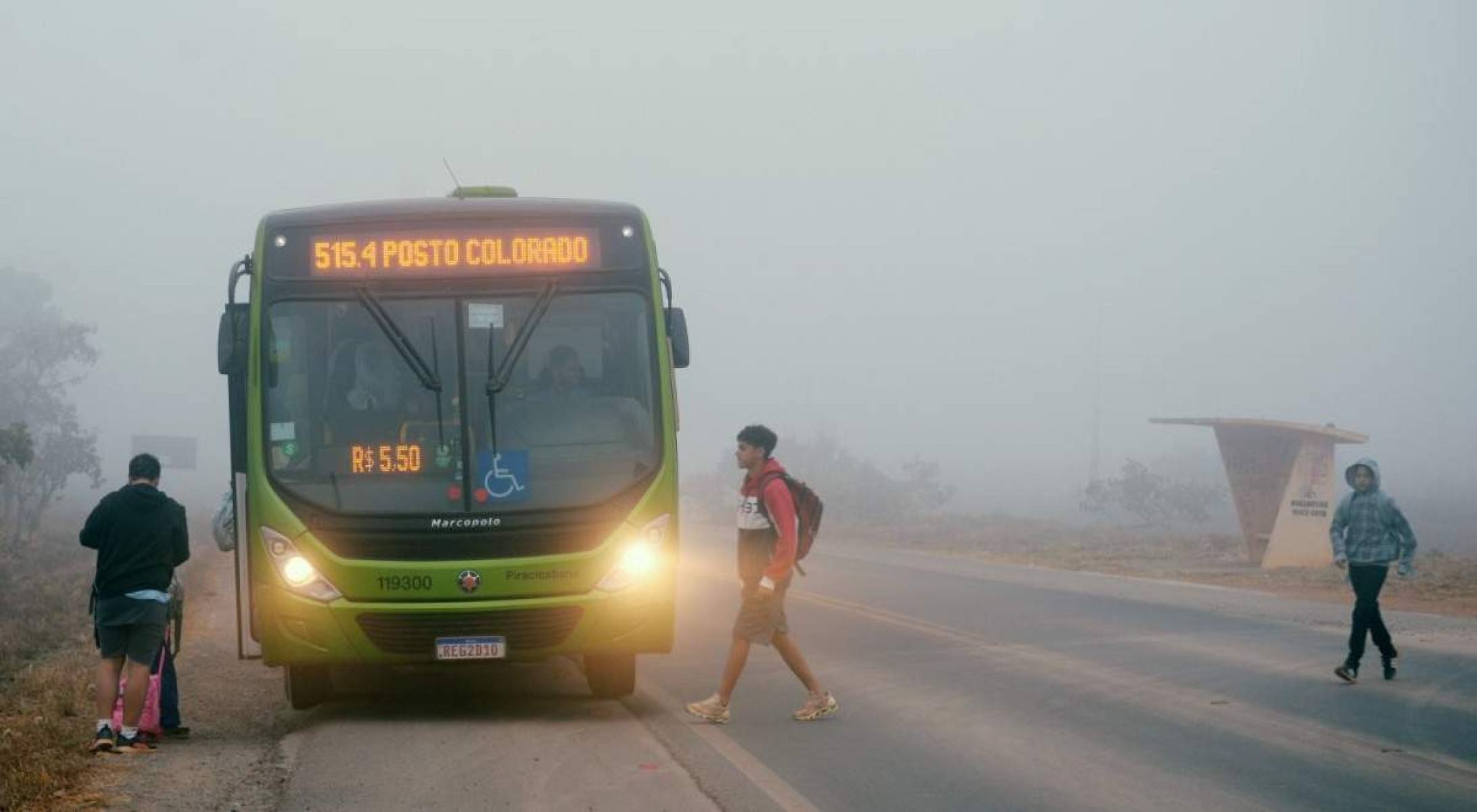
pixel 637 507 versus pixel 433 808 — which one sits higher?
pixel 637 507

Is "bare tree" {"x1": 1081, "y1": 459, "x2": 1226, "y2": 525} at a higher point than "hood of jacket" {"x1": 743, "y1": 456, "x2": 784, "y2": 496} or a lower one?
lower

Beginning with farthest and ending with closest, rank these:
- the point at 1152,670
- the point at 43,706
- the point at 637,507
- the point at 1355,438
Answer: the point at 1355,438 → the point at 1152,670 → the point at 43,706 → the point at 637,507

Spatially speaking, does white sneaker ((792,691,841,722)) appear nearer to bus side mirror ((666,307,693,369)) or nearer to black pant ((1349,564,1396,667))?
bus side mirror ((666,307,693,369))

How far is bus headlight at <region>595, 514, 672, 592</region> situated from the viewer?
11023 millimetres

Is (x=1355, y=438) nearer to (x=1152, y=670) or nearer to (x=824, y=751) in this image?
(x=1152, y=670)

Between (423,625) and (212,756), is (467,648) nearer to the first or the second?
(423,625)

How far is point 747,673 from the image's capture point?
1435cm

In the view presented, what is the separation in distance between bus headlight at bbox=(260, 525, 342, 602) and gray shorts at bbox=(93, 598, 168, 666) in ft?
2.60

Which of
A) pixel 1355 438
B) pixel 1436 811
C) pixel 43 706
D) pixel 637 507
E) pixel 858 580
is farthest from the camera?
pixel 1355 438

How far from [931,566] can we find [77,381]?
59555mm

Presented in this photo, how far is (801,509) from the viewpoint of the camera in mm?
11250

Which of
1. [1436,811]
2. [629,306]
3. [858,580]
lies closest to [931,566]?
[858,580]

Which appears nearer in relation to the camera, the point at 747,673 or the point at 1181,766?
the point at 1181,766

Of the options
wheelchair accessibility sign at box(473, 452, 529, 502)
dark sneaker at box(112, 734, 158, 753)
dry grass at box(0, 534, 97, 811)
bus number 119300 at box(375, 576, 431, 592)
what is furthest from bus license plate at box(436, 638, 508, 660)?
dry grass at box(0, 534, 97, 811)
